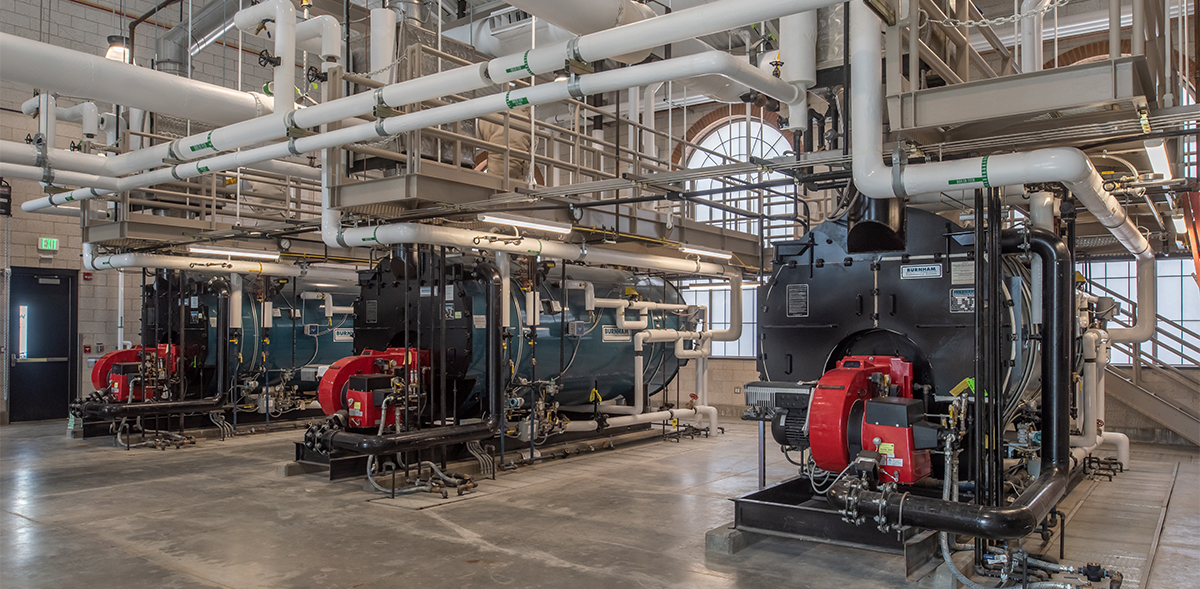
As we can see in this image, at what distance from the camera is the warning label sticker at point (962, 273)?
250 inches

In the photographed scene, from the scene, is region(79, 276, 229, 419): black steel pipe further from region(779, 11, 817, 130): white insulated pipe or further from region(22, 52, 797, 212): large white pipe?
region(779, 11, 817, 130): white insulated pipe

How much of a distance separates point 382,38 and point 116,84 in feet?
7.29

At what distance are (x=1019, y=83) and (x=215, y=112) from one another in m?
Answer: 6.34

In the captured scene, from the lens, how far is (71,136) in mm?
15320

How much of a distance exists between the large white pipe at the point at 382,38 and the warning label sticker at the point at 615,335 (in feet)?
16.9

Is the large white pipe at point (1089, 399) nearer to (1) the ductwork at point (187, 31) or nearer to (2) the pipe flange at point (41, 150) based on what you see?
(2) the pipe flange at point (41, 150)

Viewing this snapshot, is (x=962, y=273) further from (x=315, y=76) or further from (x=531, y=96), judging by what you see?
(x=315, y=76)

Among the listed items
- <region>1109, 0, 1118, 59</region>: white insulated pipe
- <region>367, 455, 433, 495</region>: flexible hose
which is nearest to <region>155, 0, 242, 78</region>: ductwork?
<region>367, 455, 433, 495</region>: flexible hose

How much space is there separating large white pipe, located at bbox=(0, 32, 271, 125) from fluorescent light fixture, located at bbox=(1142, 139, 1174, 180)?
707cm

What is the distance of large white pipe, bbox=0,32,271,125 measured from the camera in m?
5.60

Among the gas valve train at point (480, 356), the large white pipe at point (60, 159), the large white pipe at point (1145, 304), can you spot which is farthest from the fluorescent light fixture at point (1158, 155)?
the large white pipe at point (60, 159)

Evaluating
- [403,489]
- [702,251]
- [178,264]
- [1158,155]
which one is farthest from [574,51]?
[178,264]

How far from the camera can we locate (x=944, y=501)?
17.0 ft

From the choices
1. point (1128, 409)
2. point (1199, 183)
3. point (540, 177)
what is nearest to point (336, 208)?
point (1199, 183)
